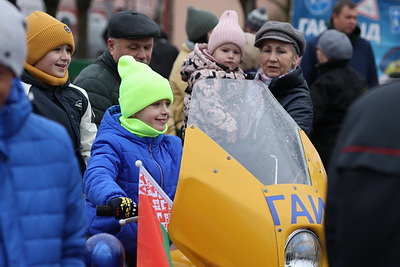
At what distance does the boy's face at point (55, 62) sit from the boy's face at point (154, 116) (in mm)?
769

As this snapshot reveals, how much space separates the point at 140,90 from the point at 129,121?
18 cm

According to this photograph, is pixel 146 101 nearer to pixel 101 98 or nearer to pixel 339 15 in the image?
pixel 101 98

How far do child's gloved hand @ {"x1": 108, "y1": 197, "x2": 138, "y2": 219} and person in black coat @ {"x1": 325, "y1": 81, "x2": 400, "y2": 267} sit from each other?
62.1 inches

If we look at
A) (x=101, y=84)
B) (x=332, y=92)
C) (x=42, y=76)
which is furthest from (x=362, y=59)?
(x=42, y=76)

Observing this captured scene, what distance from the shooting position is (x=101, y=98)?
21.4 ft

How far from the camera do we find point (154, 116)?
202 inches

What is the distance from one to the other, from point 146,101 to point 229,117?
654 millimetres

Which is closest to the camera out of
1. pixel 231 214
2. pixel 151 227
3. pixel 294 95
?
pixel 231 214

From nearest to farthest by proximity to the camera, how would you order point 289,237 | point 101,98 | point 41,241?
point 41,241, point 289,237, point 101,98

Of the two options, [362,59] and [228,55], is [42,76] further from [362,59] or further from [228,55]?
[362,59]

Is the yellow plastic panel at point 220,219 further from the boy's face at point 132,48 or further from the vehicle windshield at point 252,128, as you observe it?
the boy's face at point 132,48

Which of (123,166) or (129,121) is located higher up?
(129,121)

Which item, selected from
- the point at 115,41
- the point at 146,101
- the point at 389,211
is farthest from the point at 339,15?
the point at 389,211

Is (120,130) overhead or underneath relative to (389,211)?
underneath
